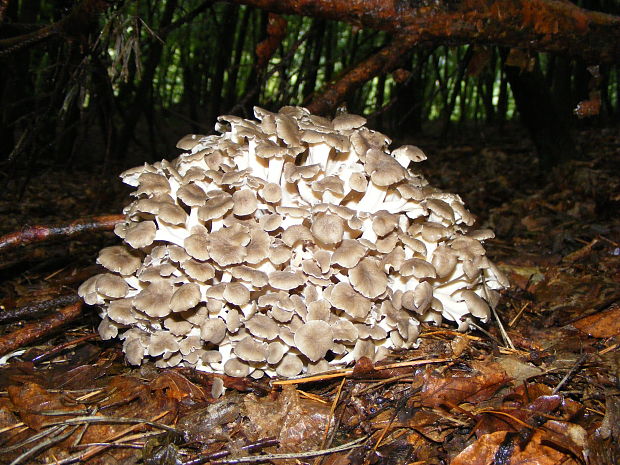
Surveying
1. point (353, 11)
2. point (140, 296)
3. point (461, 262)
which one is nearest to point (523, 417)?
point (461, 262)

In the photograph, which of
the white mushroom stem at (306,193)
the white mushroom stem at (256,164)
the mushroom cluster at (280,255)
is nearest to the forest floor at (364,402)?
the mushroom cluster at (280,255)

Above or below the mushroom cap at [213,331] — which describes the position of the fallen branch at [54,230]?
above

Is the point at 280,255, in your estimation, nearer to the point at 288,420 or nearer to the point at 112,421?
the point at 288,420

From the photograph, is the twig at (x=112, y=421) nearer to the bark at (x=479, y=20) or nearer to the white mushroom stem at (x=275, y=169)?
the white mushroom stem at (x=275, y=169)

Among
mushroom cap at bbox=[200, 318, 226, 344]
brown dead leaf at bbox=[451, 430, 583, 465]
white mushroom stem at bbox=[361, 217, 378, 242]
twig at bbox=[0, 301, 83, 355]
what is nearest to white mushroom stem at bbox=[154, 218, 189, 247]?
mushroom cap at bbox=[200, 318, 226, 344]

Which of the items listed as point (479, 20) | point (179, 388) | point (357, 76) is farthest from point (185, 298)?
point (479, 20)

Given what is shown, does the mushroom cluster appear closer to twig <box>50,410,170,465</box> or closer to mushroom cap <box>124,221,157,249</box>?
mushroom cap <box>124,221,157,249</box>
